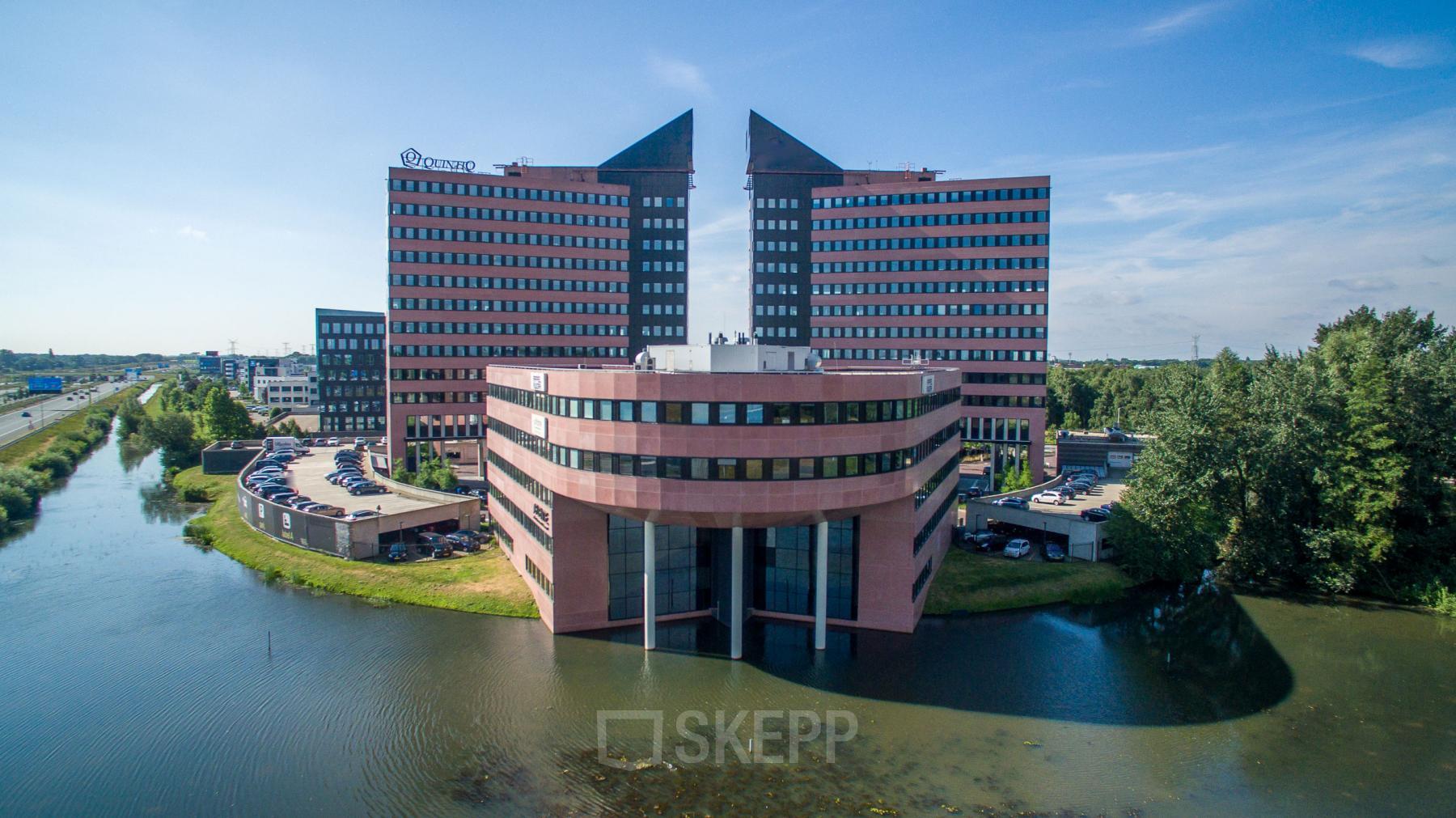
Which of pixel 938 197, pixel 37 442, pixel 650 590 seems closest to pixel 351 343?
pixel 37 442

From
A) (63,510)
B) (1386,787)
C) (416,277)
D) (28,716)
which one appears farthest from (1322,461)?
(63,510)

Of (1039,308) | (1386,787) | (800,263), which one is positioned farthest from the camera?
(800,263)

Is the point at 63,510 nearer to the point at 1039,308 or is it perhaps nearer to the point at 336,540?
the point at 336,540

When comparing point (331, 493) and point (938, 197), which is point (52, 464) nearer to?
point (331, 493)

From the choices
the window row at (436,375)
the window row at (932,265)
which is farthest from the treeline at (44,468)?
the window row at (932,265)

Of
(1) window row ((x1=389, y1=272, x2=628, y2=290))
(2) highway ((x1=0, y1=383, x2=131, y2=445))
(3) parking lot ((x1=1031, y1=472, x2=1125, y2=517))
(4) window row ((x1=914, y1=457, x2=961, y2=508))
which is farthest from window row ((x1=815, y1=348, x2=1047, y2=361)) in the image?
(2) highway ((x1=0, y1=383, x2=131, y2=445))
